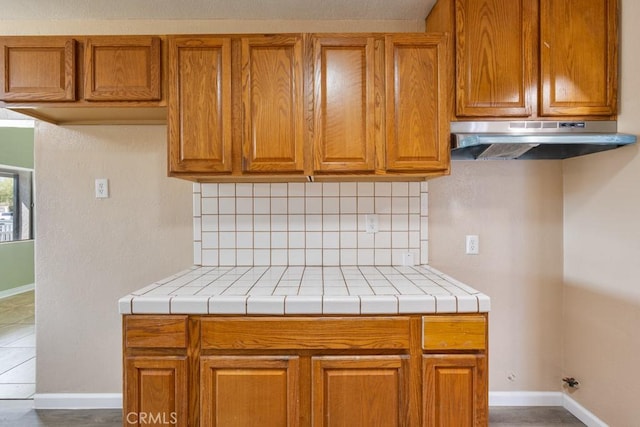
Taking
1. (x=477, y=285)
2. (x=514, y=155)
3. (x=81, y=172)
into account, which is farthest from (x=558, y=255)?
(x=81, y=172)

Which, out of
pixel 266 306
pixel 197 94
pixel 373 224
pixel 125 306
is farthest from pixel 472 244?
pixel 125 306

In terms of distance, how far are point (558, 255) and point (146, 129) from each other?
2.60 metres

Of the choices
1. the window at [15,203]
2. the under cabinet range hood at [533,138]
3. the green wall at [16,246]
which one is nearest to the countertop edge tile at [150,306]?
the under cabinet range hood at [533,138]

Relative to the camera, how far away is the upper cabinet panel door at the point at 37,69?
1.66 m

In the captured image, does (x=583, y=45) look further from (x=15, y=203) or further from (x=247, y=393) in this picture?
(x=15, y=203)

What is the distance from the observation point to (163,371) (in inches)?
52.4

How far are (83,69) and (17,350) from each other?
2.67 m

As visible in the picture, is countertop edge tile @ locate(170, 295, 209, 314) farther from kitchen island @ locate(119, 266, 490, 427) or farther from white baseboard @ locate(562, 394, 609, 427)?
white baseboard @ locate(562, 394, 609, 427)

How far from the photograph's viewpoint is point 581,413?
6.27 ft

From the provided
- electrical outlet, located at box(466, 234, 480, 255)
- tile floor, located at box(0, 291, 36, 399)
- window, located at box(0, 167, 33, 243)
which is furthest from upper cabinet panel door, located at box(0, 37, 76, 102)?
window, located at box(0, 167, 33, 243)

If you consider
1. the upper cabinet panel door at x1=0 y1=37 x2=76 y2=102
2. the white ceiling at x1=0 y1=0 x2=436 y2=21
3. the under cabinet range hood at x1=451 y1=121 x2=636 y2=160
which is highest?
the white ceiling at x1=0 y1=0 x2=436 y2=21

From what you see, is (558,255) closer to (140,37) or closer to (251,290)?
(251,290)

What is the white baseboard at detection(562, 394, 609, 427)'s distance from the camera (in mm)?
1804

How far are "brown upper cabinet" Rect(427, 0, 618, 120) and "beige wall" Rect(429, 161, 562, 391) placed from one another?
459mm
